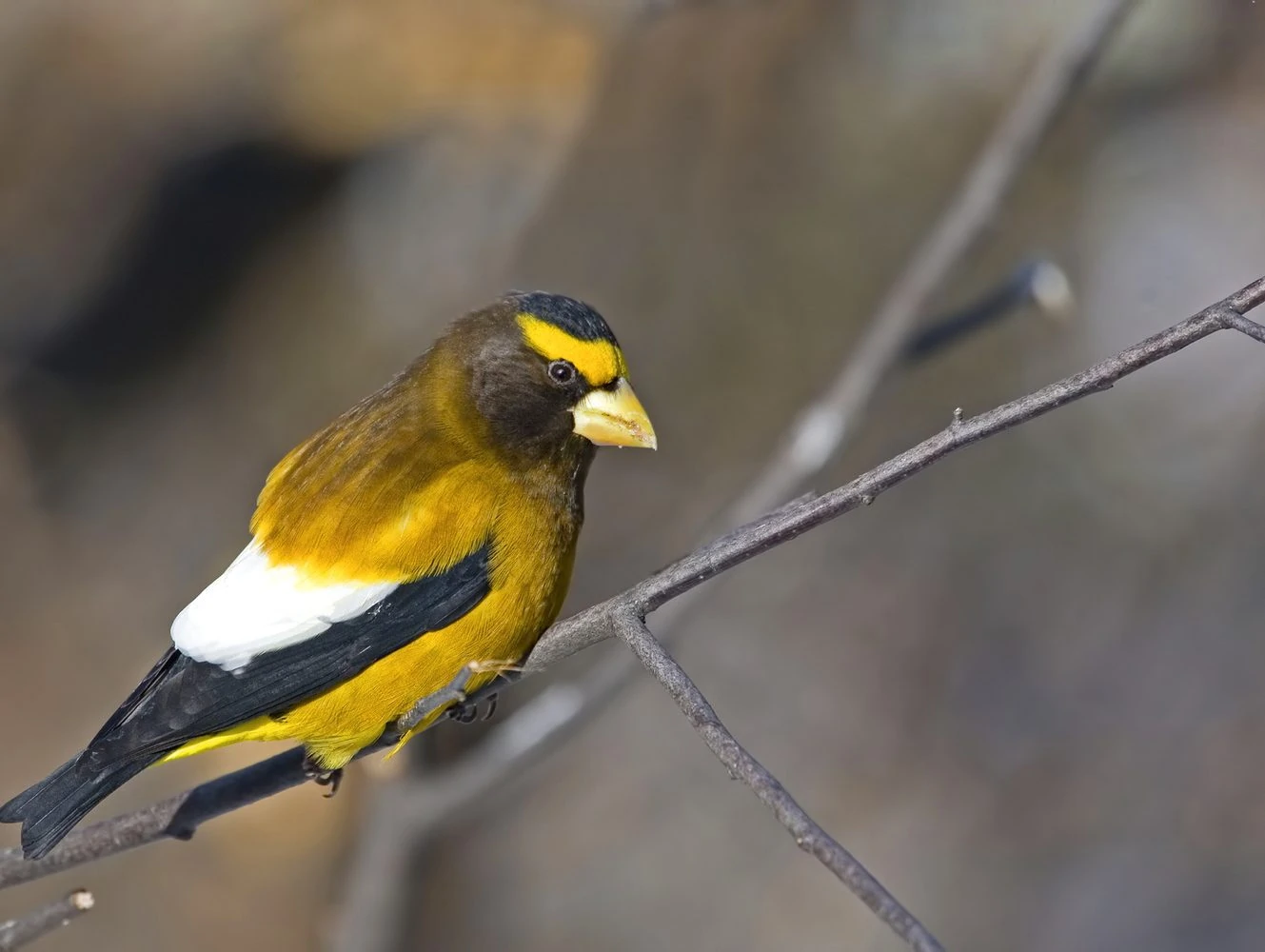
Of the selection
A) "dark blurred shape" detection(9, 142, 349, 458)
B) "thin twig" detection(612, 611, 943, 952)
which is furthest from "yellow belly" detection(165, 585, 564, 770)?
"dark blurred shape" detection(9, 142, 349, 458)

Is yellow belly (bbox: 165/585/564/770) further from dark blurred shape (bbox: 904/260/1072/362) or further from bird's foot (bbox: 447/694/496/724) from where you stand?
dark blurred shape (bbox: 904/260/1072/362)

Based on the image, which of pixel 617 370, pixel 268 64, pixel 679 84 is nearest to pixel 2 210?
pixel 268 64

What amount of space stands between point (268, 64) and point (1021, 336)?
15.7 feet

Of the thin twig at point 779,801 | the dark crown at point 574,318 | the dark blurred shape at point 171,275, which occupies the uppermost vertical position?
the dark blurred shape at point 171,275

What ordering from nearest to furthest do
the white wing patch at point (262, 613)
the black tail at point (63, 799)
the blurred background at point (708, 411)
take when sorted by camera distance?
1. the black tail at point (63, 799)
2. the white wing patch at point (262, 613)
3. the blurred background at point (708, 411)

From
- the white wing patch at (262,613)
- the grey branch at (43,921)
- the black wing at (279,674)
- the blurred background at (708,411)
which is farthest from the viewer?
the blurred background at (708,411)

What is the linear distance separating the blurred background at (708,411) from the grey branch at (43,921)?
312 cm

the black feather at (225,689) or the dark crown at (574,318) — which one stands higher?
the dark crown at (574,318)

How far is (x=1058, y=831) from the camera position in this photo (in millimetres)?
6648

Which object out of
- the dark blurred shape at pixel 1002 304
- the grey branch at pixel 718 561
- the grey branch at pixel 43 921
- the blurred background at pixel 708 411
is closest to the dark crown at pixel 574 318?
the grey branch at pixel 718 561

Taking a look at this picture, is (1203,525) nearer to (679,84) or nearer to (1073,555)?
(1073,555)

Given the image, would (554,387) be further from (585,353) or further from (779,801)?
(779,801)

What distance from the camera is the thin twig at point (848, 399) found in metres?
4.18

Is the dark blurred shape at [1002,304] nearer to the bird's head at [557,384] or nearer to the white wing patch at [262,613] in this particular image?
the bird's head at [557,384]
